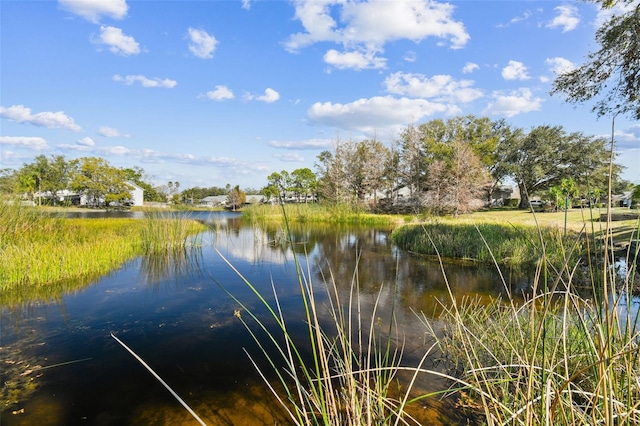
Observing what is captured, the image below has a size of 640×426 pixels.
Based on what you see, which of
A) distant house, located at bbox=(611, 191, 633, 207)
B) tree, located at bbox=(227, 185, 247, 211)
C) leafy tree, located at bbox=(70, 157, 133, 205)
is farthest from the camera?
tree, located at bbox=(227, 185, 247, 211)

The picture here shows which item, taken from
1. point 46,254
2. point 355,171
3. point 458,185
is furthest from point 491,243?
point 355,171

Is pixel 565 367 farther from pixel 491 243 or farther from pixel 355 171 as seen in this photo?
pixel 355 171

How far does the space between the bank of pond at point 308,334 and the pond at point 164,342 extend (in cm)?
2

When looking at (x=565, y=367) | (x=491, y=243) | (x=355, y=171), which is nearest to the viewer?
(x=565, y=367)

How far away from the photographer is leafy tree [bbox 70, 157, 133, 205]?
113ft

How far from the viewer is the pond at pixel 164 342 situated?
258 cm

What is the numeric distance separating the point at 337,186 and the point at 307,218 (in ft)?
20.4

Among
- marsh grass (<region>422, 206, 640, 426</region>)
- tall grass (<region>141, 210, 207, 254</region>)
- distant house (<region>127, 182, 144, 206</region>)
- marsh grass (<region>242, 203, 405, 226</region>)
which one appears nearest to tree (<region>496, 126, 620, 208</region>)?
marsh grass (<region>242, 203, 405, 226</region>)

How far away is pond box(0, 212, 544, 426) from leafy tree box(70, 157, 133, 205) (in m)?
34.0

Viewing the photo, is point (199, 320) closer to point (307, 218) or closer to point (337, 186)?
point (307, 218)

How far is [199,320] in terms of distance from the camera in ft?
14.8

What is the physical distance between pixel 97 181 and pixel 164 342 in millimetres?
39611

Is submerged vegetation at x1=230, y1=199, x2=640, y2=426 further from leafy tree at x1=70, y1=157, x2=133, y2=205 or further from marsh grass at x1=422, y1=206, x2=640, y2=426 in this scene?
leafy tree at x1=70, y1=157, x2=133, y2=205

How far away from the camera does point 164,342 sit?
3.80 m
